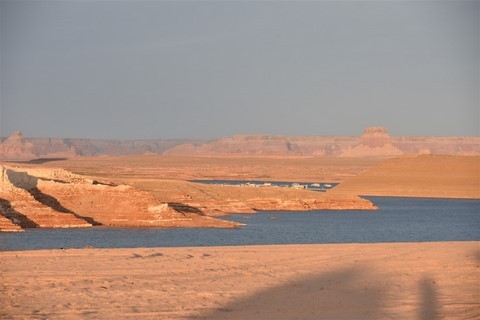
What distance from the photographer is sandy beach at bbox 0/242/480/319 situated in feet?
50.4

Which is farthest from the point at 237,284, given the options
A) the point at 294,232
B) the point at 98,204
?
the point at 98,204

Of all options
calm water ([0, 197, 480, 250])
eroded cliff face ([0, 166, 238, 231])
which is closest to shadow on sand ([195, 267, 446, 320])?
calm water ([0, 197, 480, 250])

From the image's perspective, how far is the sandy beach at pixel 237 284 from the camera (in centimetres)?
1536

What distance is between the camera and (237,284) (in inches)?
717

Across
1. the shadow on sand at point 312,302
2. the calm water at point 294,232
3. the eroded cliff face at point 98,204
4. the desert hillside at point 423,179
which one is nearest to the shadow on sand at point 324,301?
the shadow on sand at point 312,302

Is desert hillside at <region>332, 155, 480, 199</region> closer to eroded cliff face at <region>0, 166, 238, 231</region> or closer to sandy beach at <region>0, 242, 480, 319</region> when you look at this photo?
eroded cliff face at <region>0, 166, 238, 231</region>

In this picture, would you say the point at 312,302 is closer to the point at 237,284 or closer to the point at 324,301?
the point at 324,301

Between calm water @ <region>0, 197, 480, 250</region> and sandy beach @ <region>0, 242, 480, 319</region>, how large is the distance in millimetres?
8861

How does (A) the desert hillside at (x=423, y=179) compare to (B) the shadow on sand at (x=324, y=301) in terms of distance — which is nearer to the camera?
(B) the shadow on sand at (x=324, y=301)

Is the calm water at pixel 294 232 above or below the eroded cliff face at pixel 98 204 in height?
below

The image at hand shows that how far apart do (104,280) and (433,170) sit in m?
80.5

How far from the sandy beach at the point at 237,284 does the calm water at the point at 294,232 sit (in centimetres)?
886

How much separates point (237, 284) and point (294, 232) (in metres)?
24.3

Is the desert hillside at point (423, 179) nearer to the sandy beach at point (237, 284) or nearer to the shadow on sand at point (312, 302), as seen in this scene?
the sandy beach at point (237, 284)
